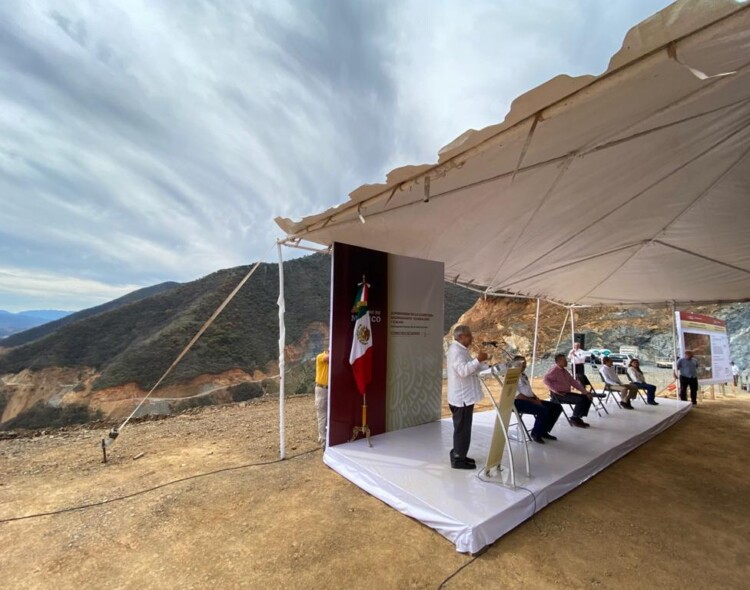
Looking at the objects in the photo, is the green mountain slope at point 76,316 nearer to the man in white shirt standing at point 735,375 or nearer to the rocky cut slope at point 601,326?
the rocky cut slope at point 601,326

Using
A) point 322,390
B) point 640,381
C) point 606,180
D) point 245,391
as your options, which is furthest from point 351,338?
point 245,391

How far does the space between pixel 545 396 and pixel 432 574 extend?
7745 mm

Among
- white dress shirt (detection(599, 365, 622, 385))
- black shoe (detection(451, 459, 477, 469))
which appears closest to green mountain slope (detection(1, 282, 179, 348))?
black shoe (detection(451, 459, 477, 469))

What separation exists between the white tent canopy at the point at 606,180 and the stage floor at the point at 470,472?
2264mm

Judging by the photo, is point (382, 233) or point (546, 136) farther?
point (382, 233)

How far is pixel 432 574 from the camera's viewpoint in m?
1.88

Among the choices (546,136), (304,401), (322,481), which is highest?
(546,136)

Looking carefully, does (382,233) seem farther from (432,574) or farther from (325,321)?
(325,321)

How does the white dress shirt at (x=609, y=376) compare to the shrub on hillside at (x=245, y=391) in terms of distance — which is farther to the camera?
the shrub on hillside at (x=245, y=391)

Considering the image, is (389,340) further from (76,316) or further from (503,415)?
(76,316)

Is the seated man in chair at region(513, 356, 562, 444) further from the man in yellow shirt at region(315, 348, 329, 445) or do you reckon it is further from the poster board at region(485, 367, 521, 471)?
the man in yellow shirt at region(315, 348, 329, 445)

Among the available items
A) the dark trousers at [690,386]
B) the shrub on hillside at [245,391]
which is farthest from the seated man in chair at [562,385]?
the shrub on hillside at [245,391]

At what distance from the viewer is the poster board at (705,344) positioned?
24.8ft

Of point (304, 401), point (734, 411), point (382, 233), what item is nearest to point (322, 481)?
point (382, 233)
